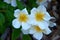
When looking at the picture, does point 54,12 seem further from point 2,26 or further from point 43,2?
point 2,26

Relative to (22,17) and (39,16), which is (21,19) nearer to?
(22,17)

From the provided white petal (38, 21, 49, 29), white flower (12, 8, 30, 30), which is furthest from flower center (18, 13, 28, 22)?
white petal (38, 21, 49, 29)

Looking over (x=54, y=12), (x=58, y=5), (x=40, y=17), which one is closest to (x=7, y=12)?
(x=40, y=17)

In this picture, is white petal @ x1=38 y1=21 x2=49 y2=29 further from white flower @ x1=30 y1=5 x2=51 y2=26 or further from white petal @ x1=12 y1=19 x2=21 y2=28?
white petal @ x1=12 y1=19 x2=21 y2=28

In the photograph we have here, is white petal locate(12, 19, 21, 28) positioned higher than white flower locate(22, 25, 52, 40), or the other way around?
white petal locate(12, 19, 21, 28)

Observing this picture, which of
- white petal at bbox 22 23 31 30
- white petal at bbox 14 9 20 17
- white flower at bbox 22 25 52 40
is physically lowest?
white flower at bbox 22 25 52 40

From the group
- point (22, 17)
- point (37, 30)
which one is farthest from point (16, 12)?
point (37, 30)

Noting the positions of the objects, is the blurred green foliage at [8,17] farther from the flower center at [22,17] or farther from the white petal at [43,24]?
the white petal at [43,24]
